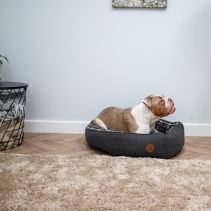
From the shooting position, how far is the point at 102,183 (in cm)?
131

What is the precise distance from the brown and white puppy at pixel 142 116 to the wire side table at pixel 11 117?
1.83 feet

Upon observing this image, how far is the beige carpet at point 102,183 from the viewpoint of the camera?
1.11 meters

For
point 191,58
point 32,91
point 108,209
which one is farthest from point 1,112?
point 191,58

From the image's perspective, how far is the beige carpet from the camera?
1.11 metres

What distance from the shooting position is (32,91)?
2396mm

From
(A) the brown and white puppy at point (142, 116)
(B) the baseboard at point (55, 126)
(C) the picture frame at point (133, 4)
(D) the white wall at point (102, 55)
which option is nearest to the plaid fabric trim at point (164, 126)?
(A) the brown and white puppy at point (142, 116)

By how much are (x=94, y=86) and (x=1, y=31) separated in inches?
36.3

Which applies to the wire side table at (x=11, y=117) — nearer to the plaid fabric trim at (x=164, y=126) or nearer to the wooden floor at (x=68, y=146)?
the wooden floor at (x=68, y=146)

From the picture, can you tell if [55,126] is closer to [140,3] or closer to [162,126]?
[162,126]

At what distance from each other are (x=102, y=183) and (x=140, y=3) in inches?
60.6

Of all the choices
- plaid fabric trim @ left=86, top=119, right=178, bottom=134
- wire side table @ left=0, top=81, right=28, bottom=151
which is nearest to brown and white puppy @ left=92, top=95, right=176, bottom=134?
plaid fabric trim @ left=86, top=119, right=178, bottom=134

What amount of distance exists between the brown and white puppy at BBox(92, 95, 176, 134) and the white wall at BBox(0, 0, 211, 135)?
1.08 feet

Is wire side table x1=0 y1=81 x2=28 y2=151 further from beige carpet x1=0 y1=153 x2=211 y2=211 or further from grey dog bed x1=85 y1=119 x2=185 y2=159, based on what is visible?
grey dog bed x1=85 y1=119 x2=185 y2=159

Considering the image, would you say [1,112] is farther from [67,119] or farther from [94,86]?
[94,86]
